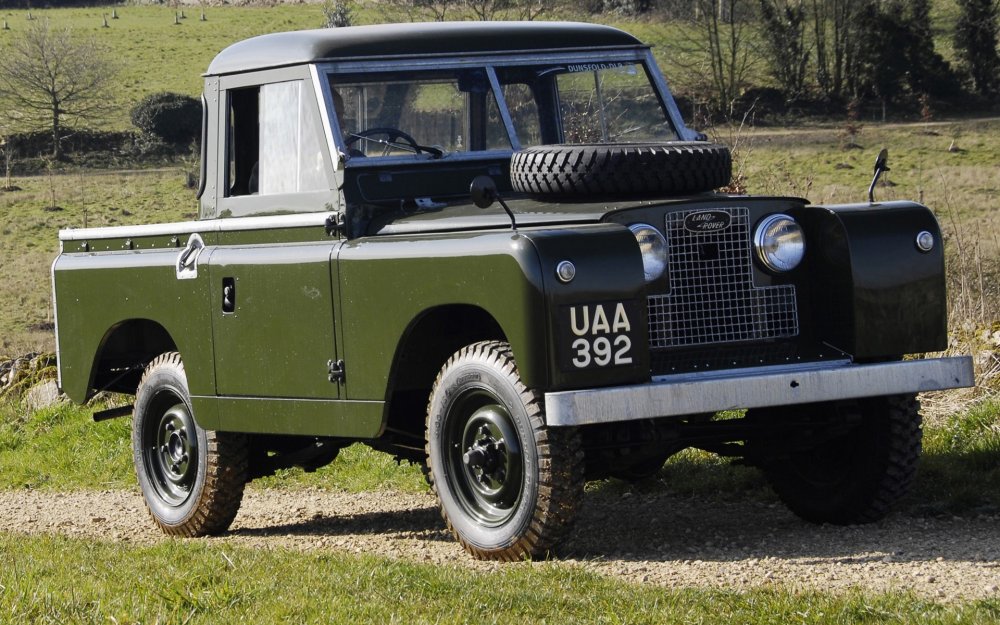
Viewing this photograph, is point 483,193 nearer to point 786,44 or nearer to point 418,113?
point 418,113

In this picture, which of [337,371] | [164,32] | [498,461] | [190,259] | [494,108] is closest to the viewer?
[498,461]

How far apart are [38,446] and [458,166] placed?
5929 mm

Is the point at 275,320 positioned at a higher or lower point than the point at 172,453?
higher

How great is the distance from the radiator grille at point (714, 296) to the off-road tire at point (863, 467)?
1.74 feet

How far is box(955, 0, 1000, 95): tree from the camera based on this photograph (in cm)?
4722

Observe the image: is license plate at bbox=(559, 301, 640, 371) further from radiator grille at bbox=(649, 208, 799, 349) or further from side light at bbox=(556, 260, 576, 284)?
radiator grille at bbox=(649, 208, 799, 349)

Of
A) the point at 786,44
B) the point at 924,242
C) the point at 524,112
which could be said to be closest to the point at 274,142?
the point at 524,112

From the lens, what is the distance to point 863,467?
673cm

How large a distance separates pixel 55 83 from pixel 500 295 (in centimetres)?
4900

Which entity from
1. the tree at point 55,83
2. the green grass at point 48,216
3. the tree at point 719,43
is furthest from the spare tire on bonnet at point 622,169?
the tree at point 55,83

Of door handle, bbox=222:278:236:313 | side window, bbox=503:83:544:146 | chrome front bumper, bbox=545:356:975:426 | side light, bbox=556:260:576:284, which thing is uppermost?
side window, bbox=503:83:544:146

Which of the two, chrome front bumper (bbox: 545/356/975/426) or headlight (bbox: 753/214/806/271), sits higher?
headlight (bbox: 753/214/806/271)

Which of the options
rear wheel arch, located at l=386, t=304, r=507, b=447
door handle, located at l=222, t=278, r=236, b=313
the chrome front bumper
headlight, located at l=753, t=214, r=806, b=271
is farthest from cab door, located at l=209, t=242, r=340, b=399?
headlight, located at l=753, t=214, r=806, b=271

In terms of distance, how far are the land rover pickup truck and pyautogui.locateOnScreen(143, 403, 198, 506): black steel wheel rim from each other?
0.7 inches
